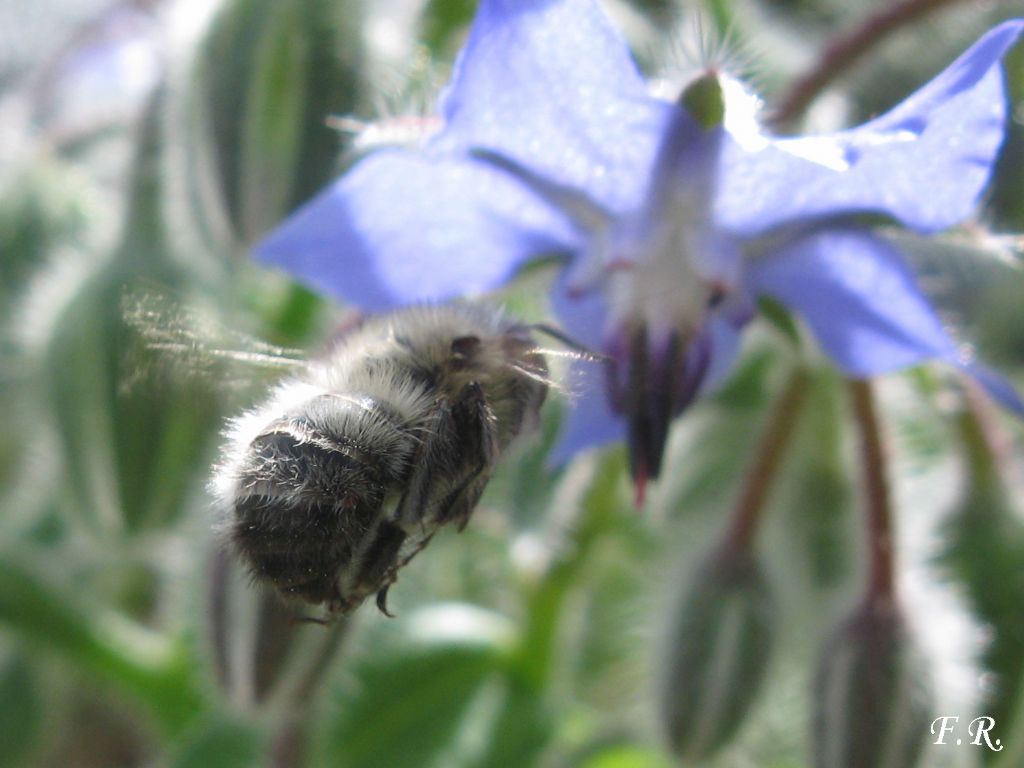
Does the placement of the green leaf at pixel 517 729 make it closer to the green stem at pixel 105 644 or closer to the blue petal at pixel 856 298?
the green stem at pixel 105 644

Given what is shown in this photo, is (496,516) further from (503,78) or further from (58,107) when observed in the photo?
(58,107)

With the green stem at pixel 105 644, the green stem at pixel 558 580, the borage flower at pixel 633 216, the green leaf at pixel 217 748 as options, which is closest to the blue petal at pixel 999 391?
the borage flower at pixel 633 216

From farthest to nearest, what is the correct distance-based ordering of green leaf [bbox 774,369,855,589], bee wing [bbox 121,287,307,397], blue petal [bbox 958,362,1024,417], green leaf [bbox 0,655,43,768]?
green leaf [bbox 0,655,43,768]
green leaf [bbox 774,369,855,589]
blue petal [bbox 958,362,1024,417]
bee wing [bbox 121,287,307,397]

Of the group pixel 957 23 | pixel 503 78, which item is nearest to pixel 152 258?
pixel 503 78

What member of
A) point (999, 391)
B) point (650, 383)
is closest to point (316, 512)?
point (650, 383)

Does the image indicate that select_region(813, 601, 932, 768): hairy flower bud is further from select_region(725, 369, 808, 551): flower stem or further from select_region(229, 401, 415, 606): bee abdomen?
select_region(229, 401, 415, 606): bee abdomen

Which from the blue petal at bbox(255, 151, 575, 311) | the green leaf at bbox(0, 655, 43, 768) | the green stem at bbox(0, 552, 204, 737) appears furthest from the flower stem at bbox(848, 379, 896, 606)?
the green leaf at bbox(0, 655, 43, 768)
